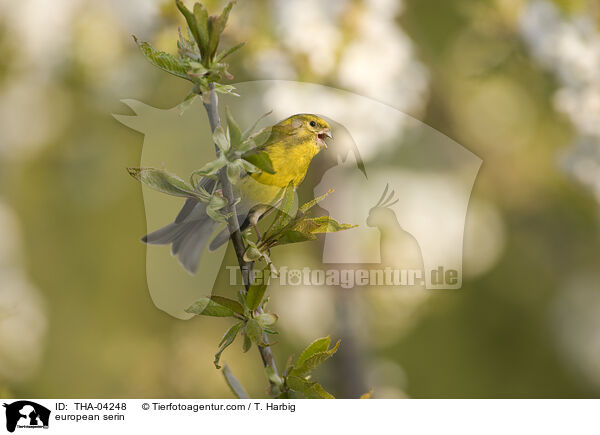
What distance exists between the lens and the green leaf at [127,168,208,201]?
0.80 feet

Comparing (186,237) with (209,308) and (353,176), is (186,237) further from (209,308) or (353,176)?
(353,176)

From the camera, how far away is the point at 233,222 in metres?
0.25

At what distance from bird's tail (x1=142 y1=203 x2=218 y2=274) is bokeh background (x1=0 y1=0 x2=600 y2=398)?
0.47 meters

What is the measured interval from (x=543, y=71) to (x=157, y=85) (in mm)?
670

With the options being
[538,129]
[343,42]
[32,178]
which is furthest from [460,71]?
[32,178]

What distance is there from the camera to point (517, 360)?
3.79 feet

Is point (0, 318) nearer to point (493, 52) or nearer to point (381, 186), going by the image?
point (381, 186)

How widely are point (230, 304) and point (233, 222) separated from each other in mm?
38

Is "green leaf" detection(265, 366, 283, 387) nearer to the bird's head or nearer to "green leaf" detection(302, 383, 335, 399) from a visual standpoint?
"green leaf" detection(302, 383, 335, 399)
